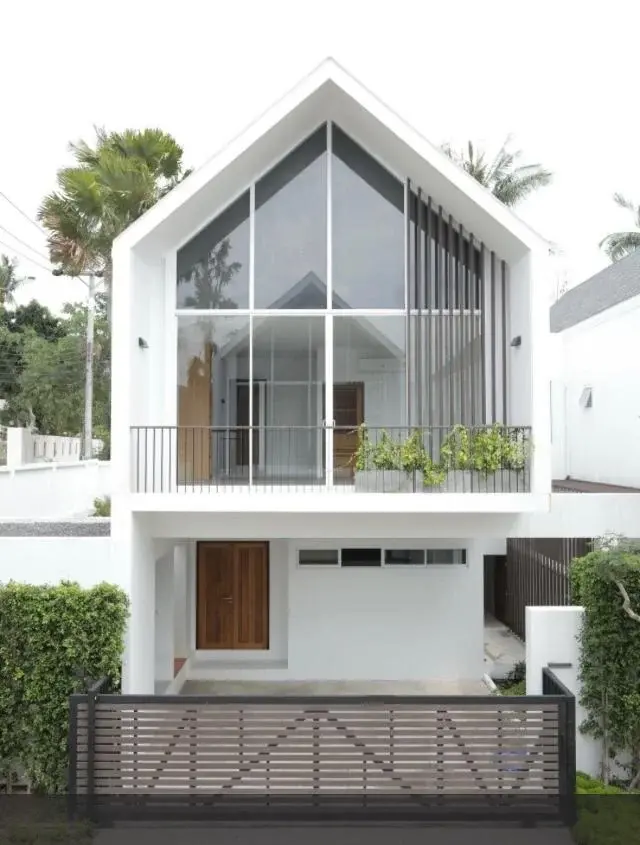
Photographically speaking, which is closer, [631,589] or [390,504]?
[631,589]

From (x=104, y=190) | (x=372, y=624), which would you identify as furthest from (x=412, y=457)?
(x=104, y=190)

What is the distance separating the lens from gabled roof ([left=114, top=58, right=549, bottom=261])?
364 inches

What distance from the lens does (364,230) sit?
33.8 ft

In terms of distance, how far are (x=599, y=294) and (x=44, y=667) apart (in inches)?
596

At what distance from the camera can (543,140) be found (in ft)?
77.5

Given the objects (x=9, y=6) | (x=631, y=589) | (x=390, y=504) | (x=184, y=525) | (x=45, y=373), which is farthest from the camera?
(x=45, y=373)

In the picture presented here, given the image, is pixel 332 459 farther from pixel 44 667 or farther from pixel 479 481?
pixel 44 667

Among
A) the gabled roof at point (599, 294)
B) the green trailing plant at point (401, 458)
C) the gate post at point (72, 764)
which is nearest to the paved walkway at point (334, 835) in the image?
the gate post at point (72, 764)

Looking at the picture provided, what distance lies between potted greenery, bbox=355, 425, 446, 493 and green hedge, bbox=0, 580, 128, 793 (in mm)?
3615

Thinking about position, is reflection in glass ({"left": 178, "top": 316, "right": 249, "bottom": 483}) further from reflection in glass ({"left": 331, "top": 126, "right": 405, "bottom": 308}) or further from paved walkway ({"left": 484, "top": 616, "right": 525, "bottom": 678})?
paved walkway ({"left": 484, "top": 616, "right": 525, "bottom": 678})

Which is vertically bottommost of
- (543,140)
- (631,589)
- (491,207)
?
(631,589)

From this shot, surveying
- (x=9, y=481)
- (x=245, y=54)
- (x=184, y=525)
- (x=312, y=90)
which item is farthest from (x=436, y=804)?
(x=245, y=54)

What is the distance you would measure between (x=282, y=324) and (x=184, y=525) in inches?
122

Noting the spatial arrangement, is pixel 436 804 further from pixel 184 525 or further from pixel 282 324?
pixel 282 324
